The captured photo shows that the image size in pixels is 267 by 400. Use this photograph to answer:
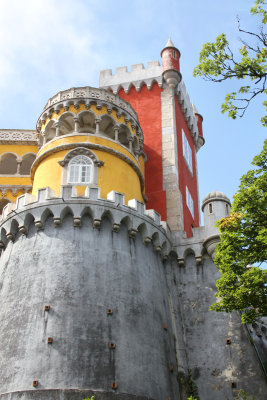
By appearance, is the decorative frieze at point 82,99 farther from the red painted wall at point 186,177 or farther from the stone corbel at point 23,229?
the stone corbel at point 23,229

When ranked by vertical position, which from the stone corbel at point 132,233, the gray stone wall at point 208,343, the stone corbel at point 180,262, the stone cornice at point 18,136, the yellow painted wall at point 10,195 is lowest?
the gray stone wall at point 208,343

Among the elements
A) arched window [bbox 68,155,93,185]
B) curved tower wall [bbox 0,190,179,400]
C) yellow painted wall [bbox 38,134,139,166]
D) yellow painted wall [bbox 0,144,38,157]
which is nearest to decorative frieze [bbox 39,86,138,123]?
yellow painted wall [bbox 38,134,139,166]

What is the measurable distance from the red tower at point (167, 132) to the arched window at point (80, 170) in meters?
5.99

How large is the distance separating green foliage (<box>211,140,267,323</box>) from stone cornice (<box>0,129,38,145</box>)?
18.1 m

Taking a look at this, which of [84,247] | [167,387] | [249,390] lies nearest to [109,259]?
[84,247]

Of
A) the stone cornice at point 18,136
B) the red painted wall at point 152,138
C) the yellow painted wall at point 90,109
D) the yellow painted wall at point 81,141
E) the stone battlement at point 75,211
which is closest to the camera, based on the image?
the stone battlement at point 75,211

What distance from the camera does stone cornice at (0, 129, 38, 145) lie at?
3366 cm

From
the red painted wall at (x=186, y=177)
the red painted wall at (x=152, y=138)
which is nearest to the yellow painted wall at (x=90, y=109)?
the red painted wall at (x=152, y=138)

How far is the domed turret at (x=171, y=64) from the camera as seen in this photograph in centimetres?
3634

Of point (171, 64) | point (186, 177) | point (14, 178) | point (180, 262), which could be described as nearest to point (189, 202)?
point (186, 177)

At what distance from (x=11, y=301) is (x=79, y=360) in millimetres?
4477

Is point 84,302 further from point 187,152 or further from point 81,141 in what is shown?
point 187,152

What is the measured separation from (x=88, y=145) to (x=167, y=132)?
876 centimetres

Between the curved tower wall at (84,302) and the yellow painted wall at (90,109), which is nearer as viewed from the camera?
the curved tower wall at (84,302)
